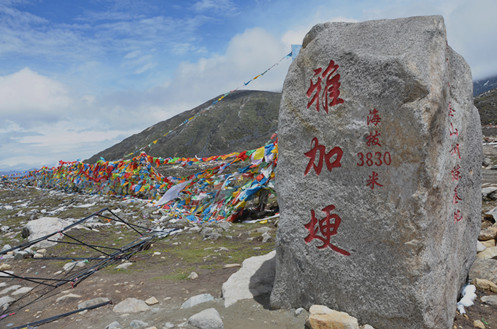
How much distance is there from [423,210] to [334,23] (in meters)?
2.01

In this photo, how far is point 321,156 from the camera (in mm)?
3318

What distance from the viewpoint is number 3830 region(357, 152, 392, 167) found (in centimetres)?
292

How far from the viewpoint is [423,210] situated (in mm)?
2760

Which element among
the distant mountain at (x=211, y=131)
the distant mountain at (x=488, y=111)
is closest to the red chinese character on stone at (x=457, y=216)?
the distant mountain at (x=488, y=111)

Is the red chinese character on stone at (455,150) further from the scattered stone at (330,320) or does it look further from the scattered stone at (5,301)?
the scattered stone at (5,301)

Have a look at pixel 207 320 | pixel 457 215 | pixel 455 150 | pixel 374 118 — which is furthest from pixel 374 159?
pixel 207 320

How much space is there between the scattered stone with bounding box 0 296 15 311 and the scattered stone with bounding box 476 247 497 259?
641 centimetres

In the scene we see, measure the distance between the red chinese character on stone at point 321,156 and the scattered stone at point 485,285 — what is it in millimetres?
2469

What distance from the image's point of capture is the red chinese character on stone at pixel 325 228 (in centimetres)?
323

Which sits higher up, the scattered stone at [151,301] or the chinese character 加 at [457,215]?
the chinese character 加 at [457,215]

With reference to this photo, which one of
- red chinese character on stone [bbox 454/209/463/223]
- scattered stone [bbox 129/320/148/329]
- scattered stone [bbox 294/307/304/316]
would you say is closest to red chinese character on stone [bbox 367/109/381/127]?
red chinese character on stone [bbox 454/209/463/223]

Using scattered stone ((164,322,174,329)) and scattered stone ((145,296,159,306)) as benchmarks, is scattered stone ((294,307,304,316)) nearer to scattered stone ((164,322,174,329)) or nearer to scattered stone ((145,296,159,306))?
scattered stone ((164,322,174,329))

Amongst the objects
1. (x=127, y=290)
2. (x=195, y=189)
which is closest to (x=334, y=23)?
(x=127, y=290)

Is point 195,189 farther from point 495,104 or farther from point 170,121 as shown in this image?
point 170,121
